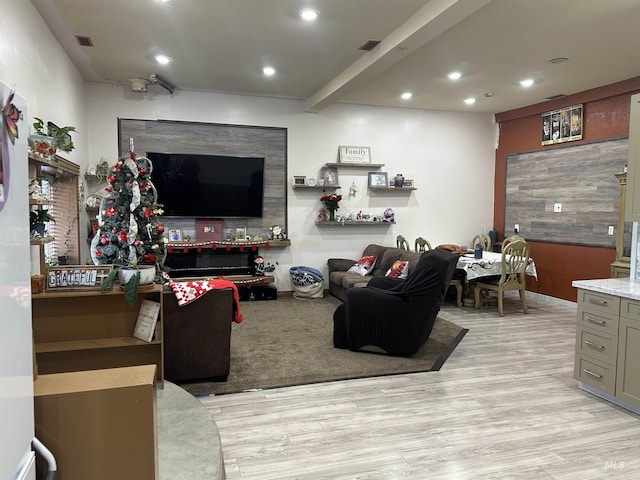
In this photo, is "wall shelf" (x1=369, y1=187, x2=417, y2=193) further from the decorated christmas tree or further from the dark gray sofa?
the decorated christmas tree

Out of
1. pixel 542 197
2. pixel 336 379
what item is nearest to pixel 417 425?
pixel 336 379

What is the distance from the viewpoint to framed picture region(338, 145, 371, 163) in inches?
277

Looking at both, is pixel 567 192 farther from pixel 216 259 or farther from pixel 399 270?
pixel 216 259

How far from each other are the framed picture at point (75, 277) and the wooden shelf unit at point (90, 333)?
48 millimetres

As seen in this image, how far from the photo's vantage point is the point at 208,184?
251 inches

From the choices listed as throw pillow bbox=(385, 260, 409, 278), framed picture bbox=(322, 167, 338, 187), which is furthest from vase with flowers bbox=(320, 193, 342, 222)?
throw pillow bbox=(385, 260, 409, 278)

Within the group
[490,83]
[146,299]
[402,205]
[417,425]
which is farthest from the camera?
[402,205]

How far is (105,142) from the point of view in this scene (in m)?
6.05

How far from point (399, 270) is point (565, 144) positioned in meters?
3.24

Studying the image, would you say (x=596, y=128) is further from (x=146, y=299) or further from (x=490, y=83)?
(x=146, y=299)

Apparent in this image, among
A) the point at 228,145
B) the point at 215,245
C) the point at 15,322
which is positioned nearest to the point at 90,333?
the point at 15,322

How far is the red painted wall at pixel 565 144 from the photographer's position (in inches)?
227

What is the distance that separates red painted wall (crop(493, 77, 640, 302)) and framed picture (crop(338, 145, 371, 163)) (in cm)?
250

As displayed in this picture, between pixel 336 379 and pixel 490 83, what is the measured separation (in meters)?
4.47
